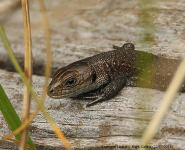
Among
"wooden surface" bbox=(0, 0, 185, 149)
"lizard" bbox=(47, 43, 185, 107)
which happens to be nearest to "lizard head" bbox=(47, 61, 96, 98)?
"lizard" bbox=(47, 43, 185, 107)

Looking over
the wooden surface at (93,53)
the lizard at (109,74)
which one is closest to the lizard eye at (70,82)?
the lizard at (109,74)

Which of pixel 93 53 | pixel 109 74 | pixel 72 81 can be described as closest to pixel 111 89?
pixel 109 74

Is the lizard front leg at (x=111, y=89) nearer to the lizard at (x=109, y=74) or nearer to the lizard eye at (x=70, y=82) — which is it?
the lizard at (x=109, y=74)

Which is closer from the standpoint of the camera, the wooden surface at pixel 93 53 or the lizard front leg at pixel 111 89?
the wooden surface at pixel 93 53

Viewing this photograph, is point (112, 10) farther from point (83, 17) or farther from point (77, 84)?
point (77, 84)

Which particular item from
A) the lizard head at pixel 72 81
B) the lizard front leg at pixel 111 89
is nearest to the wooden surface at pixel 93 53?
the lizard front leg at pixel 111 89

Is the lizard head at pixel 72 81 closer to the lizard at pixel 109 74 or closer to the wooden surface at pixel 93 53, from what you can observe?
the lizard at pixel 109 74
